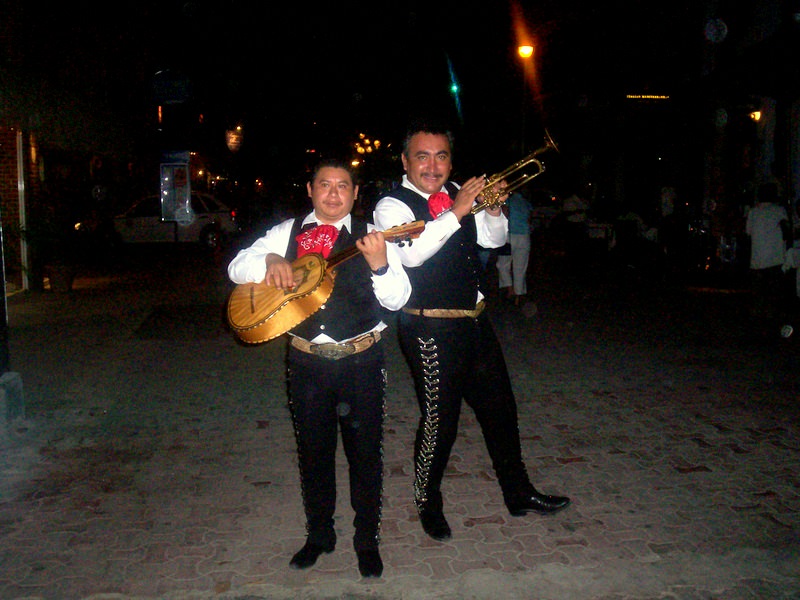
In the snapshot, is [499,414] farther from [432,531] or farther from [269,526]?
[269,526]

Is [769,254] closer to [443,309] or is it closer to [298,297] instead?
[443,309]

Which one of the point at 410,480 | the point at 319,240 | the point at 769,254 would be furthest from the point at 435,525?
the point at 769,254

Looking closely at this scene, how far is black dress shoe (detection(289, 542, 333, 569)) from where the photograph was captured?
3637 mm

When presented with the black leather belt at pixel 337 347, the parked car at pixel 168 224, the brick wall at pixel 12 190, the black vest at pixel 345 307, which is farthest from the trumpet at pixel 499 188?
the parked car at pixel 168 224

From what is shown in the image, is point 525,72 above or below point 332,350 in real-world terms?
above

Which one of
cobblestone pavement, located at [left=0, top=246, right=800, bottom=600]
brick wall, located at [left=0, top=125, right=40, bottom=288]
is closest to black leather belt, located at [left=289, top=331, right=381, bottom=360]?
cobblestone pavement, located at [left=0, top=246, right=800, bottom=600]

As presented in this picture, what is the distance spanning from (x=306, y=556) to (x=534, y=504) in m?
1.27

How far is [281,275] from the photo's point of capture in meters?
3.14

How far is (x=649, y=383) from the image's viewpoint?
700 cm

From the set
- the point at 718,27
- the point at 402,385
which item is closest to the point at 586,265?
the point at 718,27

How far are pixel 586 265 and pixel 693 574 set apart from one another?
488 inches

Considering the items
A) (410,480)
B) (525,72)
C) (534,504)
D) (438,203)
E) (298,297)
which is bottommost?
(410,480)

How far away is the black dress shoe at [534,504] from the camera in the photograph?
414cm

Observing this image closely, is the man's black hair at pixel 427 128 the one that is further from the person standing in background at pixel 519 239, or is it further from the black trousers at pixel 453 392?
the person standing in background at pixel 519 239
